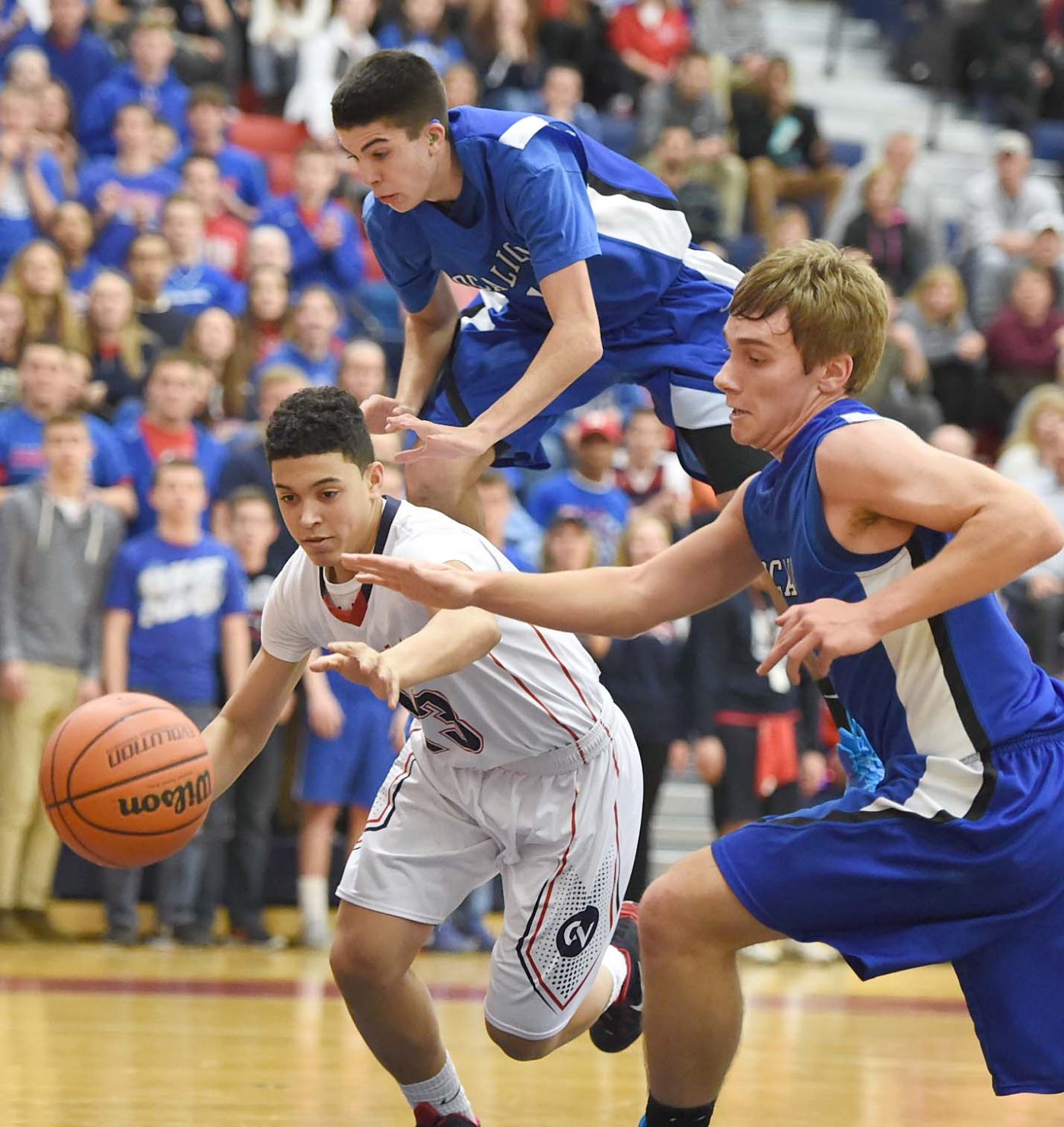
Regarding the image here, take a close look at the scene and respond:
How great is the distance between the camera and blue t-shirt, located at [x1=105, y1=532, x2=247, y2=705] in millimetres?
8703

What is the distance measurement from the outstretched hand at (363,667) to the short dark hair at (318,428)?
0.81 metres

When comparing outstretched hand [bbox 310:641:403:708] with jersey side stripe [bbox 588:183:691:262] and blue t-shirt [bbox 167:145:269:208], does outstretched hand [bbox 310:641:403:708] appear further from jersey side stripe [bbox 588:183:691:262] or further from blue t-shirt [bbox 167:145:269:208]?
blue t-shirt [bbox 167:145:269:208]

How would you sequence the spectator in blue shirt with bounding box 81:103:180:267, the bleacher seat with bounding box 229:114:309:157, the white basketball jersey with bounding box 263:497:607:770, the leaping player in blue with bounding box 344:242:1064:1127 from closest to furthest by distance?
the leaping player in blue with bounding box 344:242:1064:1127 → the white basketball jersey with bounding box 263:497:607:770 → the spectator in blue shirt with bounding box 81:103:180:267 → the bleacher seat with bounding box 229:114:309:157

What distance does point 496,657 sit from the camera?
4609 millimetres

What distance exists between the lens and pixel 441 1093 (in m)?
4.68

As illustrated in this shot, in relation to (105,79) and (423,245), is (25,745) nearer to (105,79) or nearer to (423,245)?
(423,245)

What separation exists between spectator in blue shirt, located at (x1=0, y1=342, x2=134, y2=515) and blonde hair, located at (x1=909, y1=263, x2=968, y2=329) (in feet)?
19.1

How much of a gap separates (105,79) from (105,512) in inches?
163

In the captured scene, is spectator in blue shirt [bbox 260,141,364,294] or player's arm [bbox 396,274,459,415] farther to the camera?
spectator in blue shirt [bbox 260,141,364,294]

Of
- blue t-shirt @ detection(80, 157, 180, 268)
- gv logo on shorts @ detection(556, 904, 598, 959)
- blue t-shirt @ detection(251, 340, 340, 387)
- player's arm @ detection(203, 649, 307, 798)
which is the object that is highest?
player's arm @ detection(203, 649, 307, 798)

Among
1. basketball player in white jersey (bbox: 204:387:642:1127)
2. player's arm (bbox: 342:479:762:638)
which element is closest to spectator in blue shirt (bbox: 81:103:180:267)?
basketball player in white jersey (bbox: 204:387:642:1127)

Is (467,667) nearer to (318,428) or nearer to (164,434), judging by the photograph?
(318,428)

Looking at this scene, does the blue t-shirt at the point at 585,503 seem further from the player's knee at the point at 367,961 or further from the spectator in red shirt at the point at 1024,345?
the player's knee at the point at 367,961

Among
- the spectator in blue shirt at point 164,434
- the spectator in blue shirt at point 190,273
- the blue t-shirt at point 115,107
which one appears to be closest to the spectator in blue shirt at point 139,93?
the blue t-shirt at point 115,107
